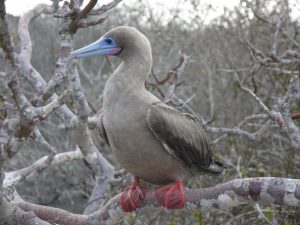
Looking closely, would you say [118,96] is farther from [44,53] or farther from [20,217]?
[44,53]

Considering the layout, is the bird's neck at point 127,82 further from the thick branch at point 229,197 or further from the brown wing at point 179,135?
the thick branch at point 229,197

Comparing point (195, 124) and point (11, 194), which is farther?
point (11, 194)

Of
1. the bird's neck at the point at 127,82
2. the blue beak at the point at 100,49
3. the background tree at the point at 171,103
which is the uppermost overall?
the blue beak at the point at 100,49

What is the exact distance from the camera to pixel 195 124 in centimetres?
264

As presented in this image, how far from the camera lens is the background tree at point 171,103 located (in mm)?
1797

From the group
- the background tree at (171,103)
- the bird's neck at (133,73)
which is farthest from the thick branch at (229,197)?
the bird's neck at (133,73)

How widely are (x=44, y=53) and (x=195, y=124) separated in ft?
24.6

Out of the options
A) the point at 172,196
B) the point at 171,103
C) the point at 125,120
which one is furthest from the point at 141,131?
the point at 171,103

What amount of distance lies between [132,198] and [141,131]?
324 mm

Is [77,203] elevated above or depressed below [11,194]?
below

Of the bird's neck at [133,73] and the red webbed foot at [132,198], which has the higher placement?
the bird's neck at [133,73]

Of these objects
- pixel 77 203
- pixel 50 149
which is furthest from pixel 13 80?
pixel 77 203

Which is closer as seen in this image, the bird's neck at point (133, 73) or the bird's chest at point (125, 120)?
the bird's chest at point (125, 120)

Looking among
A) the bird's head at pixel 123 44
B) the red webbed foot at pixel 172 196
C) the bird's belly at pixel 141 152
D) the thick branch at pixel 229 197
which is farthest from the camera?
the bird's head at pixel 123 44
